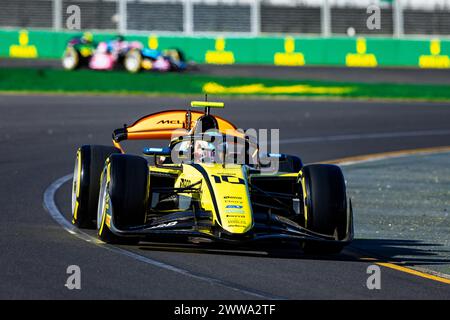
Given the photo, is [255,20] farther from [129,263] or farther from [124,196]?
[129,263]

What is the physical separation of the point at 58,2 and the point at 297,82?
946 cm

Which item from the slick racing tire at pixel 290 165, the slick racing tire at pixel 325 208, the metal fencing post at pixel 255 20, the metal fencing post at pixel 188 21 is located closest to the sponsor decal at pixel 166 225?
the slick racing tire at pixel 325 208

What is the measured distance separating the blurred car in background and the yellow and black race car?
20.9m

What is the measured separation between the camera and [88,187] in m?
11.2

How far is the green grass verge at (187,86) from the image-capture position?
28.8 m

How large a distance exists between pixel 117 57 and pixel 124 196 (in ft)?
74.4

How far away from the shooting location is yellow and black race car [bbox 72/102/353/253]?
32.1 feet

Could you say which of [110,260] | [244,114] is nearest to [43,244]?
[110,260]

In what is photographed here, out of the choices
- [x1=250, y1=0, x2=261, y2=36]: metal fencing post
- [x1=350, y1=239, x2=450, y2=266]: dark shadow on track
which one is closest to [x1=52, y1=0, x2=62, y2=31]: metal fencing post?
[x1=250, y1=0, x2=261, y2=36]: metal fencing post

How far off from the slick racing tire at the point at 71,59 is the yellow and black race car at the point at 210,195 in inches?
821

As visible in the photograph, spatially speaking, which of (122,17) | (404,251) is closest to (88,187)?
(404,251)

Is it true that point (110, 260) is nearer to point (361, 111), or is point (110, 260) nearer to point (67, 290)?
point (67, 290)

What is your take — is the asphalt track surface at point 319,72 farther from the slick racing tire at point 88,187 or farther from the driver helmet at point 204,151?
the driver helmet at point 204,151

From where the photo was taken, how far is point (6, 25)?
3675 cm
